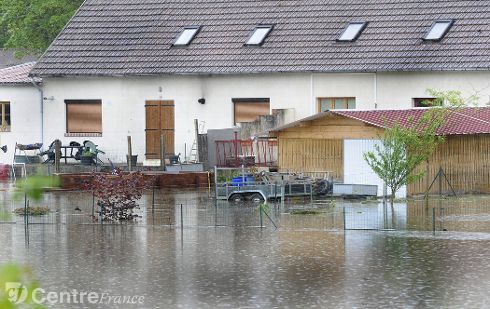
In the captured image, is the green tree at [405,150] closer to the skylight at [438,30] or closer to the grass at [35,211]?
the grass at [35,211]

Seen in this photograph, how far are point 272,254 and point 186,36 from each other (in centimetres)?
2616

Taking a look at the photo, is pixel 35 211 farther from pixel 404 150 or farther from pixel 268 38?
pixel 268 38

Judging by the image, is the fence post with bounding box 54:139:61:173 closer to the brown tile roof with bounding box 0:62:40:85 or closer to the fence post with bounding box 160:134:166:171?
the fence post with bounding box 160:134:166:171

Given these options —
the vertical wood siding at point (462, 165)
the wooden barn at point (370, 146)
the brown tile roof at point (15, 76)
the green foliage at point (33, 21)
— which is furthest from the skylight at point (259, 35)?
the green foliage at point (33, 21)

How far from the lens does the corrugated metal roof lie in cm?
3481

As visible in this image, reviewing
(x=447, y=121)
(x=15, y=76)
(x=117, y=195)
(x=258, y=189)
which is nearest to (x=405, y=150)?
(x=447, y=121)

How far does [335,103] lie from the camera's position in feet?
147

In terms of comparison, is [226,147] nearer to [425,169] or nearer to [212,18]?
[212,18]

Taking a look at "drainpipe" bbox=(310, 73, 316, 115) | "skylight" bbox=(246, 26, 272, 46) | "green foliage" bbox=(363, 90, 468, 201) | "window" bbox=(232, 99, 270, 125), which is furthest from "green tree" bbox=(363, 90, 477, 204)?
"skylight" bbox=(246, 26, 272, 46)

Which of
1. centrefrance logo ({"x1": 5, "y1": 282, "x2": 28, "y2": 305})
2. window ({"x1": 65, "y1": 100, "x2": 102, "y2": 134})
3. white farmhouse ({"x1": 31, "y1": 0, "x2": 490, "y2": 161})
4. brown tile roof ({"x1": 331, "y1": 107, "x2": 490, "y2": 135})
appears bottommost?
centrefrance logo ({"x1": 5, "y1": 282, "x2": 28, "y2": 305})

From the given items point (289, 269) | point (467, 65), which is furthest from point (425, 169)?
point (289, 269)

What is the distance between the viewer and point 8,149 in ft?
159

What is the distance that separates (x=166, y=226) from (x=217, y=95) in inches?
716

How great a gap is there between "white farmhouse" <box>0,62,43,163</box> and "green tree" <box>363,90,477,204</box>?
19.1m
